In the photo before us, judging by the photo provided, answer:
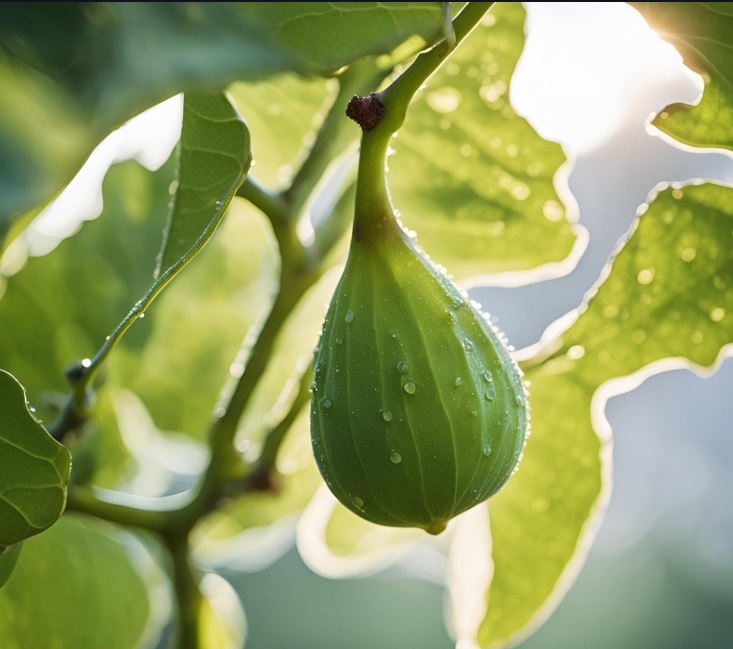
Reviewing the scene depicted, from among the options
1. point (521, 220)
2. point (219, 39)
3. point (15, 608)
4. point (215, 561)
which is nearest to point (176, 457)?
point (215, 561)

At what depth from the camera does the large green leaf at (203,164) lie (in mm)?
298

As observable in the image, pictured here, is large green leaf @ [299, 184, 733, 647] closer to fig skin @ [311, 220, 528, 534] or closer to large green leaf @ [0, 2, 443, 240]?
fig skin @ [311, 220, 528, 534]

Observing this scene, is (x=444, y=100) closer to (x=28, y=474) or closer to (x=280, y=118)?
(x=280, y=118)

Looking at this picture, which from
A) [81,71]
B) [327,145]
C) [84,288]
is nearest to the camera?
[81,71]

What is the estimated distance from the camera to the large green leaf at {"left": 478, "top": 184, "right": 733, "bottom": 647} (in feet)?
1.39

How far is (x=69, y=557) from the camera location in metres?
0.52

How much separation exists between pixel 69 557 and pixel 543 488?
272mm

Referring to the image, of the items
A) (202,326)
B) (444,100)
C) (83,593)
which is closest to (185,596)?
(83,593)

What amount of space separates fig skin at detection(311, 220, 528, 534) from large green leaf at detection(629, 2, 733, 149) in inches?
3.9

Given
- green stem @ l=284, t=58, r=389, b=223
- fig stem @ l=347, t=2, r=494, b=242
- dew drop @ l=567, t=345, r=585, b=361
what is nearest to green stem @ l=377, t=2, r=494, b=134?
fig stem @ l=347, t=2, r=494, b=242

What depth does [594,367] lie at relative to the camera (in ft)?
1.66

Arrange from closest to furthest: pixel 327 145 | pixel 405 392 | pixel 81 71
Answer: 1. pixel 81 71
2. pixel 405 392
3. pixel 327 145

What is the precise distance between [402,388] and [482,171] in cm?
23

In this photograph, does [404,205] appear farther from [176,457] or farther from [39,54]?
[39,54]
